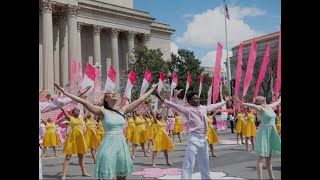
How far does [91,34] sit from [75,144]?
4232 centimetres

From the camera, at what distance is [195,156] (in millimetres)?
6926

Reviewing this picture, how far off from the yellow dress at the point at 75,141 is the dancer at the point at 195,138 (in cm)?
345

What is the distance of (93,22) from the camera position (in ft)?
161

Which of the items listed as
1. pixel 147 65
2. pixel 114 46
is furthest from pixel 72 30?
pixel 147 65

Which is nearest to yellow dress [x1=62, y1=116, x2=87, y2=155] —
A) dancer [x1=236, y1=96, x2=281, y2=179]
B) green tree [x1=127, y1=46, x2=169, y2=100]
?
dancer [x1=236, y1=96, x2=281, y2=179]

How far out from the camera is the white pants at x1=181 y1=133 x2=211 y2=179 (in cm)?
682

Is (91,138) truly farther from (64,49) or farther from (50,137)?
(64,49)

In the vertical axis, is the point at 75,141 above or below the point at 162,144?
above

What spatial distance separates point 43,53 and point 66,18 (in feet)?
19.0

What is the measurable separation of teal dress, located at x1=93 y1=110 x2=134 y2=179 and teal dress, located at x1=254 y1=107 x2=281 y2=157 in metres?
2.82

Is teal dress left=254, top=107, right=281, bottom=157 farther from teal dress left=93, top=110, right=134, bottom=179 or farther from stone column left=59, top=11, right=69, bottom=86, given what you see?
stone column left=59, top=11, right=69, bottom=86
